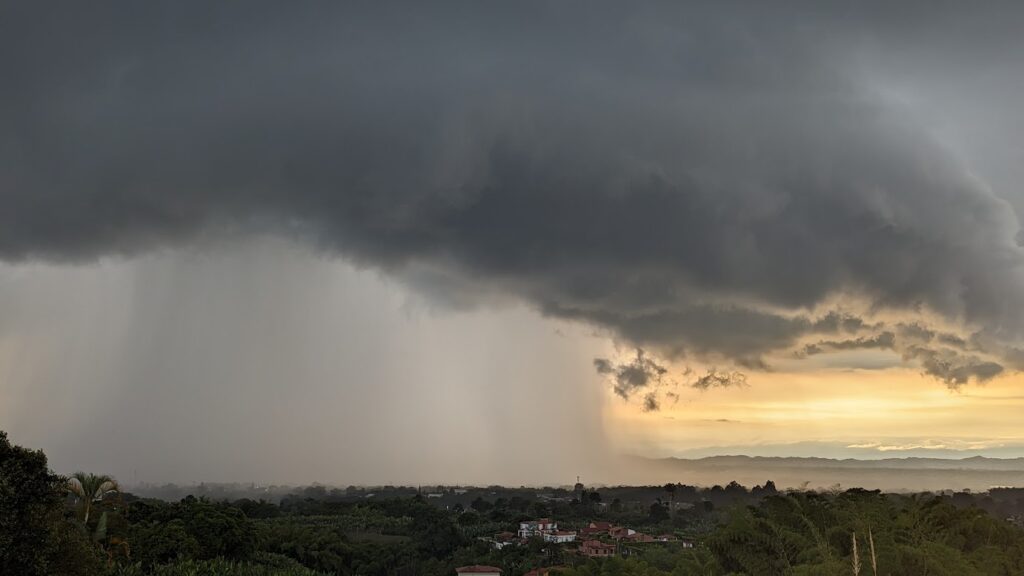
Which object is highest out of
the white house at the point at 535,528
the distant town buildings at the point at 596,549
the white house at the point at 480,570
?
the white house at the point at 535,528

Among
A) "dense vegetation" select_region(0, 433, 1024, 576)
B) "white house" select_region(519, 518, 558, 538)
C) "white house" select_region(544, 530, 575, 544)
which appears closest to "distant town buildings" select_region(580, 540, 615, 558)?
"dense vegetation" select_region(0, 433, 1024, 576)

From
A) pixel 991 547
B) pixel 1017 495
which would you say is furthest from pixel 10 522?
pixel 1017 495

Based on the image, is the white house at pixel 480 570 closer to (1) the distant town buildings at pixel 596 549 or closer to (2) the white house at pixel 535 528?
(1) the distant town buildings at pixel 596 549

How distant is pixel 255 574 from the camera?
45219 mm

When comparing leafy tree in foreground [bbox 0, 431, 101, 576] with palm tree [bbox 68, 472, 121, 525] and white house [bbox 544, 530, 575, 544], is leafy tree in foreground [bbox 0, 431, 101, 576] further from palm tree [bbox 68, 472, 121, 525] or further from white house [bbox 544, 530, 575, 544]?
white house [bbox 544, 530, 575, 544]

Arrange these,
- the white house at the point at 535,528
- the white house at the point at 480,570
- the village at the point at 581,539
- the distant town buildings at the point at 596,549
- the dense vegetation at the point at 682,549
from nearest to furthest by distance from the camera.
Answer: the dense vegetation at the point at 682,549 < the white house at the point at 480,570 < the village at the point at 581,539 < the distant town buildings at the point at 596,549 < the white house at the point at 535,528

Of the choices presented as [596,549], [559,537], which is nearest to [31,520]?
[596,549]

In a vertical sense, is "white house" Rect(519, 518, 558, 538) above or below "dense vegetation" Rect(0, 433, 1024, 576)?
below

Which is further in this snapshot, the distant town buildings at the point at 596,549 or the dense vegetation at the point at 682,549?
the distant town buildings at the point at 596,549

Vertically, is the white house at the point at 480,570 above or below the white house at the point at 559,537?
below

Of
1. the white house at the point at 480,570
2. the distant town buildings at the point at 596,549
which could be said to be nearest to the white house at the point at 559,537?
the distant town buildings at the point at 596,549

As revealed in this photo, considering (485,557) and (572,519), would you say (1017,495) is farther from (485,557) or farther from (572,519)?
(485,557)

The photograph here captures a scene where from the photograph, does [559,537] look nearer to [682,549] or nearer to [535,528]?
[535,528]

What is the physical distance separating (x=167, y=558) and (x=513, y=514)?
346 ft
